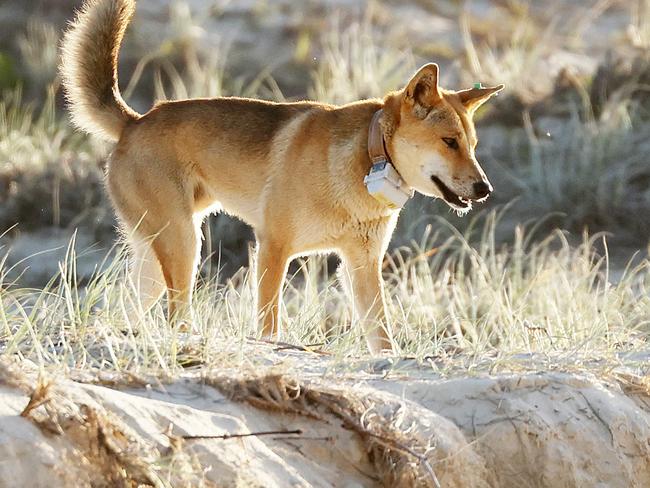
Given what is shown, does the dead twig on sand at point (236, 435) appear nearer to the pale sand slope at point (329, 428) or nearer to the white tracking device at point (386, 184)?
the pale sand slope at point (329, 428)

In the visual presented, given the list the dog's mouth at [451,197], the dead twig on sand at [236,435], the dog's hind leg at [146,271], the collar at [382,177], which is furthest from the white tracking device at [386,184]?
the dead twig on sand at [236,435]

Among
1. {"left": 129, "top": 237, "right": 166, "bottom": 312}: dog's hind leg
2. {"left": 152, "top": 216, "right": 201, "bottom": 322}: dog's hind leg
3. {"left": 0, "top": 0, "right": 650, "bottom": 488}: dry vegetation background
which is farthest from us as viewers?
{"left": 129, "top": 237, "right": 166, "bottom": 312}: dog's hind leg

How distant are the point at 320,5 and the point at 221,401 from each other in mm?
16885

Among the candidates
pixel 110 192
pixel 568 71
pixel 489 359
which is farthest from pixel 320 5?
pixel 489 359

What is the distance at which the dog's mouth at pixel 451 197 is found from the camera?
623cm

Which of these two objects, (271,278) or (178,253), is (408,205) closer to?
(178,253)

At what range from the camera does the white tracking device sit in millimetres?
6312

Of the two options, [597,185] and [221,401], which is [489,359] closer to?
[221,401]

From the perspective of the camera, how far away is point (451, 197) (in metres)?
6.26

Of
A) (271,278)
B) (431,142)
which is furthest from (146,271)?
(431,142)

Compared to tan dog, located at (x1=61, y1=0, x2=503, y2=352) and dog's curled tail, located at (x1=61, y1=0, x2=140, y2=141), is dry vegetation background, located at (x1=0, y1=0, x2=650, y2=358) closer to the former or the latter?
tan dog, located at (x1=61, y1=0, x2=503, y2=352)

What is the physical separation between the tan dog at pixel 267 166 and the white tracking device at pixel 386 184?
56 mm

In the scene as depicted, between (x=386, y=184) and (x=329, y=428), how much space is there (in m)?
2.19

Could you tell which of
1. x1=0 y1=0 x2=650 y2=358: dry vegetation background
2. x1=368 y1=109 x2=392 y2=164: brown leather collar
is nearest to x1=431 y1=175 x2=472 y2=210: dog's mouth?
x1=368 y1=109 x2=392 y2=164: brown leather collar
